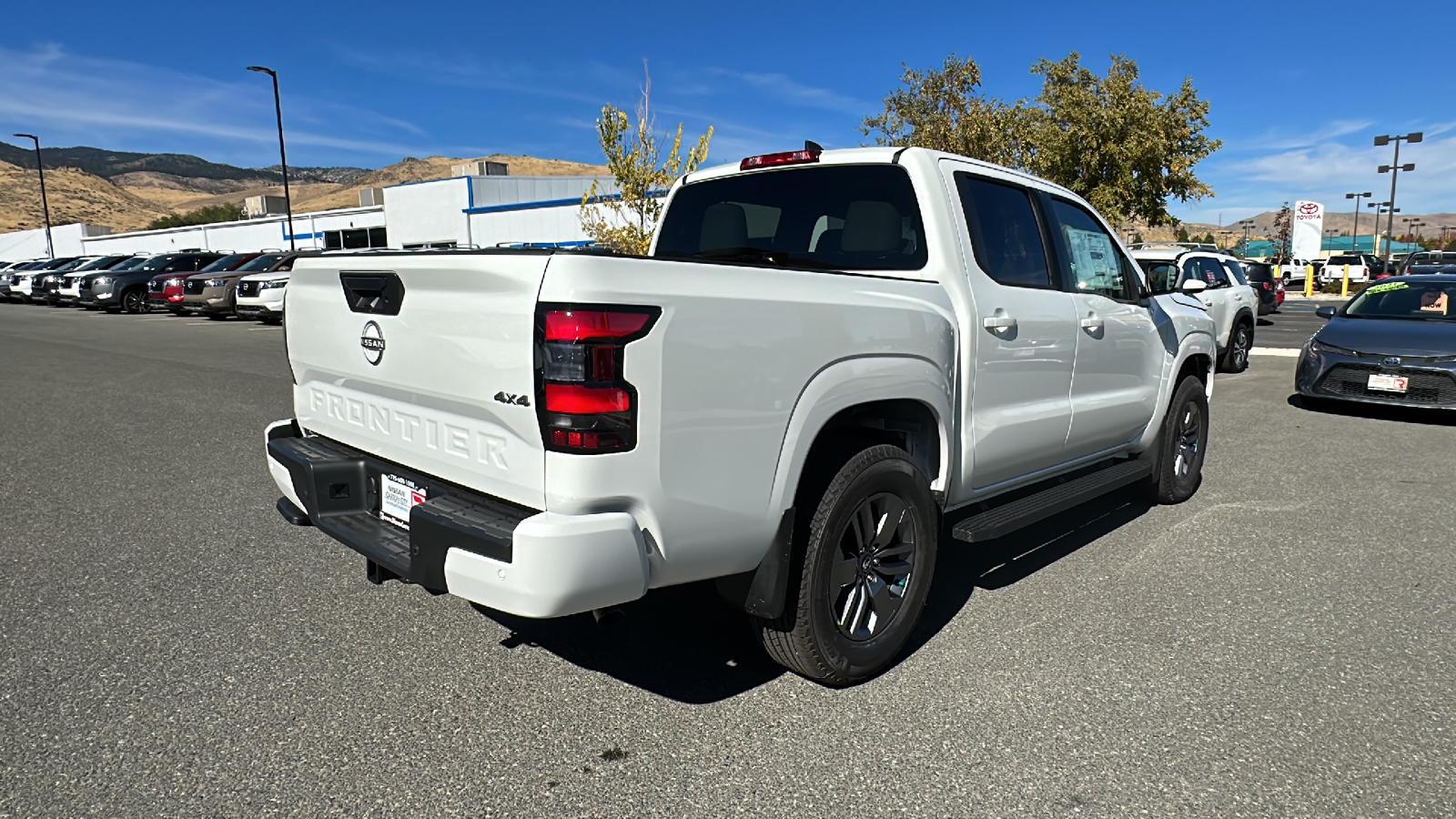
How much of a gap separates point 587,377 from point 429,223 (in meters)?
42.8

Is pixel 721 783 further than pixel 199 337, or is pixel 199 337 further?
pixel 199 337

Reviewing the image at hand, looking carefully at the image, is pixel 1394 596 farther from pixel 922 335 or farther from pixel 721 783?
pixel 721 783

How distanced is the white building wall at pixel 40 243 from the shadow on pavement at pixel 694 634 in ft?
263

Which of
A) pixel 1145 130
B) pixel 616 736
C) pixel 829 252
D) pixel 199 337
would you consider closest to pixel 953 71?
pixel 1145 130

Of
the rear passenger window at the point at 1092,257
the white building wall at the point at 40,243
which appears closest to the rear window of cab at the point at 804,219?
the rear passenger window at the point at 1092,257

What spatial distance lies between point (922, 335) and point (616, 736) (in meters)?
1.73

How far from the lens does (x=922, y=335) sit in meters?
3.43

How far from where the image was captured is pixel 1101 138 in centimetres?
2420

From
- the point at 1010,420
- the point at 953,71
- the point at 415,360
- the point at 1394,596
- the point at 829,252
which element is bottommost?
the point at 1394,596

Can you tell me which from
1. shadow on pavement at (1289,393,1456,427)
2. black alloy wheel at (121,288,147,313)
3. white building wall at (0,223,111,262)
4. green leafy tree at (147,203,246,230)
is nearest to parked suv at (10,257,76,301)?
black alloy wheel at (121,288,147,313)

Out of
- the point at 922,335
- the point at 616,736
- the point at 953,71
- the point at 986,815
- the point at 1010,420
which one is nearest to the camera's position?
the point at 986,815

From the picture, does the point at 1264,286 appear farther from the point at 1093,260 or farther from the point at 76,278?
the point at 76,278

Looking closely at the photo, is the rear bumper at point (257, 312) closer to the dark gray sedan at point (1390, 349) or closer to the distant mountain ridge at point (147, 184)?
the dark gray sedan at point (1390, 349)

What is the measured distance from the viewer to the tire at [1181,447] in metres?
5.59
